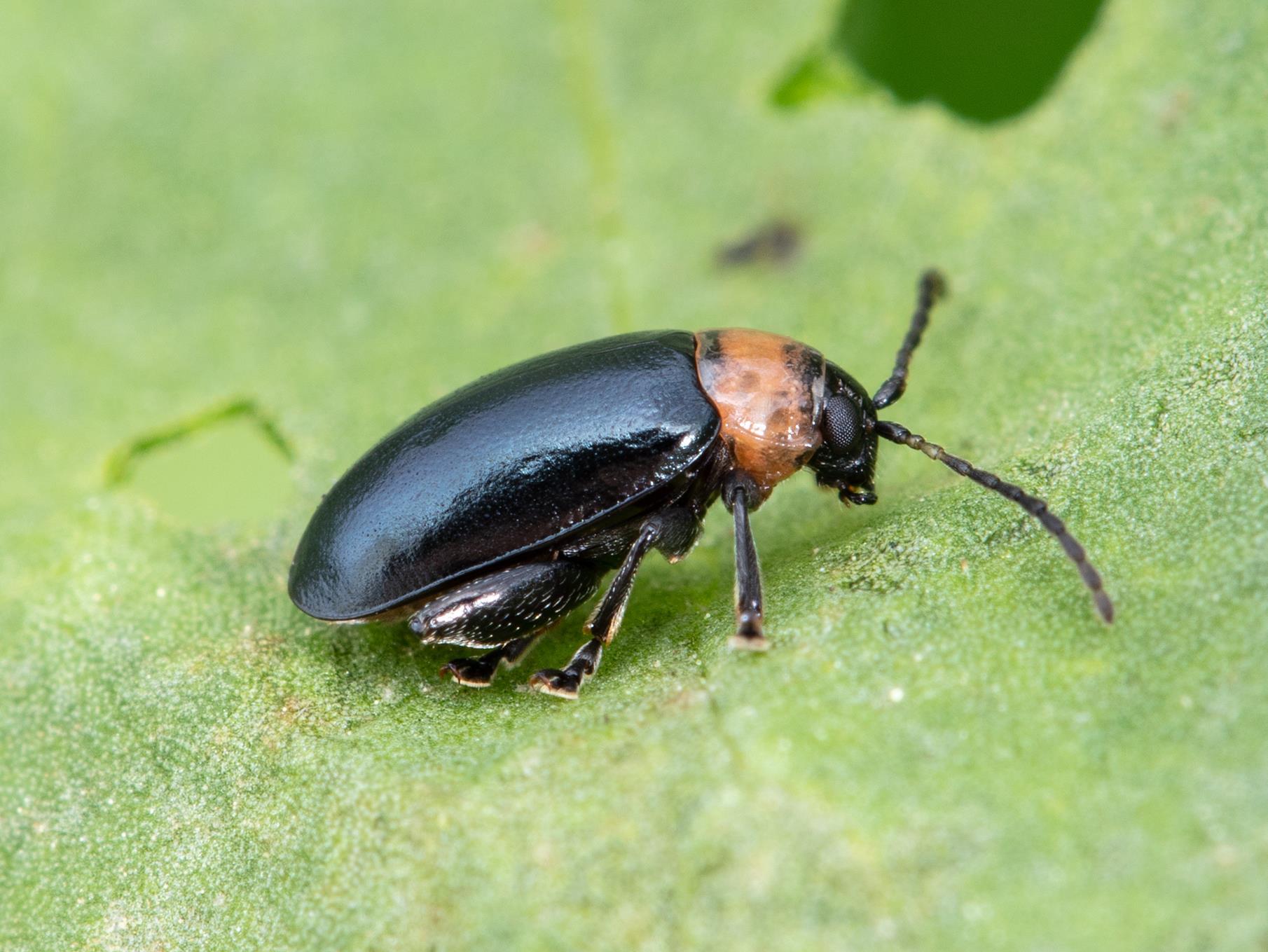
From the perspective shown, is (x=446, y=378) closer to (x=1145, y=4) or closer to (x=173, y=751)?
(x=173, y=751)

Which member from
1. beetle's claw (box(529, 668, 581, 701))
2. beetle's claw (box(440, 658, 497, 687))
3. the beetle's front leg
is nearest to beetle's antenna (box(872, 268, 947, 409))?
the beetle's front leg

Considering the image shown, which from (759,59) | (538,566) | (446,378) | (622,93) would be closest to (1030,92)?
(759,59)

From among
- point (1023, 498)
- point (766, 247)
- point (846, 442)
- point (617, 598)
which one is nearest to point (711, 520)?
point (846, 442)

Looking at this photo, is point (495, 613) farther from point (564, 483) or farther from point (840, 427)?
point (840, 427)

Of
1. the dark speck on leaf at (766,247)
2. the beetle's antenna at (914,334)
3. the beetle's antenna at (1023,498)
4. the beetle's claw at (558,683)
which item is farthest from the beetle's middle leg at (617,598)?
the dark speck on leaf at (766,247)

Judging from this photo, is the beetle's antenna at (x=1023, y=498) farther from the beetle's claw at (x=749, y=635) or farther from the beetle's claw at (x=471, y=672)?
the beetle's claw at (x=471, y=672)
